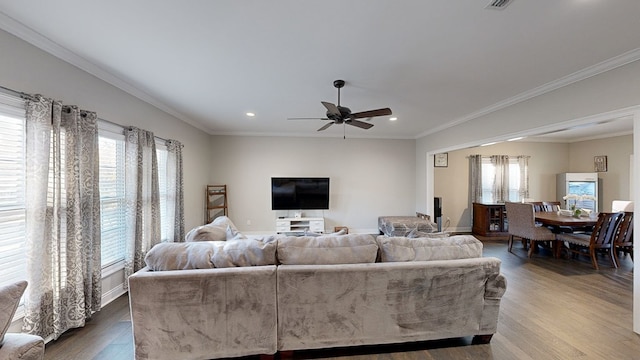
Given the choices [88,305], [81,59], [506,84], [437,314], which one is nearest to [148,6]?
[81,59]

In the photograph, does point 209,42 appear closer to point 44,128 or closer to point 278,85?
point 278,85

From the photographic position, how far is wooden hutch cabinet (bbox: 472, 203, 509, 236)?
20.3 feet

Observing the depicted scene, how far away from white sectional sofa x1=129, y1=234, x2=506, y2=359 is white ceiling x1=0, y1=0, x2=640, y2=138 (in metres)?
1.79

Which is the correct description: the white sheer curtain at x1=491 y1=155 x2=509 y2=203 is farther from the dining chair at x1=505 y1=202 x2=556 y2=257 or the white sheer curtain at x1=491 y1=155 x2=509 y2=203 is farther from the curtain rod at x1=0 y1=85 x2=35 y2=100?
the curtain rod at x1=0 y1=85 x2=35 y2=100

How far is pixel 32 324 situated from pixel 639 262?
540 cm

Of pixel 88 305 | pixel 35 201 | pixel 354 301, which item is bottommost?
pixel 88 305

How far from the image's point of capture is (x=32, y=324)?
6.57 feet

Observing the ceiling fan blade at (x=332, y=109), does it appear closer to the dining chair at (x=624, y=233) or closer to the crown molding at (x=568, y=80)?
the crown molding at (x=568, y=80)

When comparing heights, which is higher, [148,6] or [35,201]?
[148,6]

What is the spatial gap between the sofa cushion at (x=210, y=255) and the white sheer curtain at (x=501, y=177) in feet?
22.9

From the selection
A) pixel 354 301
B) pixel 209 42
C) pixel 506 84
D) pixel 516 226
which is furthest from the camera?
pixel 516 226

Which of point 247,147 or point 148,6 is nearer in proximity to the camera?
point 148,6

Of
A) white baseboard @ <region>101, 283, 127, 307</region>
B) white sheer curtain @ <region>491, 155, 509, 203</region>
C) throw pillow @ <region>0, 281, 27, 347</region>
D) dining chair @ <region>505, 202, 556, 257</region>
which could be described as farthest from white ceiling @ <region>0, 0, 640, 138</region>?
white sheer curtain @ <region>491, 155, 509, 203</region>

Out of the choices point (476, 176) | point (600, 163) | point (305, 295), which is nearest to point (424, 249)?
point (305, 295)
